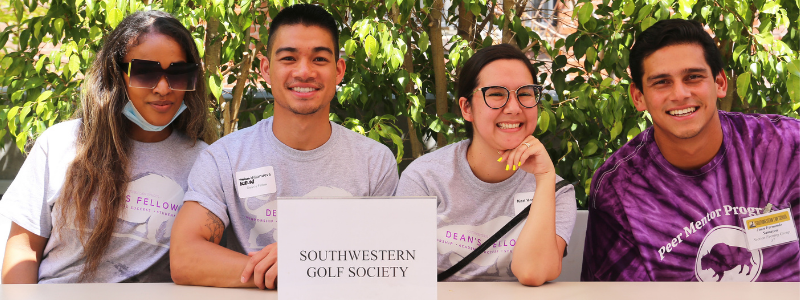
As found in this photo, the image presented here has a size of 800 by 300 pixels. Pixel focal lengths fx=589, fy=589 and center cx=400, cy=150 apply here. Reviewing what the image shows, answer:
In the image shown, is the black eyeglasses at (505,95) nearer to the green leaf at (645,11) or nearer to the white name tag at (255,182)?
the green leaf at (645,11)

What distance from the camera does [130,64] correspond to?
76.4 inches

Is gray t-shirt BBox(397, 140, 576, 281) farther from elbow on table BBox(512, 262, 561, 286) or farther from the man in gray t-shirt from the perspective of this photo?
elbow on table BBox(512, 262, 561, 286)

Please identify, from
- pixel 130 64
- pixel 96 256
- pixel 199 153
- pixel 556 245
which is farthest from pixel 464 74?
pixel 96 256

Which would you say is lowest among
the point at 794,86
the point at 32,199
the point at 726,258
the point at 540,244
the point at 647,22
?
the point at 726,258

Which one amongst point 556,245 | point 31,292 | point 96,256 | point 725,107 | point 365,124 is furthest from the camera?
point 725,107

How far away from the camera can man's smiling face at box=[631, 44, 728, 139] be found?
1951mm

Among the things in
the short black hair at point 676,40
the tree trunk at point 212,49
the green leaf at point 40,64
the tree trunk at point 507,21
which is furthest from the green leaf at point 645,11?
the green leaf at point 40,64

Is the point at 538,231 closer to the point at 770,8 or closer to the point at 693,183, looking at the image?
the point at 693,183

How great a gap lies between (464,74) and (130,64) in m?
1.12

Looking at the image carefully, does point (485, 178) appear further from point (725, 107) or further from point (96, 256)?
point (725, 107)

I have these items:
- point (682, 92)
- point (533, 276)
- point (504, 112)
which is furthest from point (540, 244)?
point (682, 92)

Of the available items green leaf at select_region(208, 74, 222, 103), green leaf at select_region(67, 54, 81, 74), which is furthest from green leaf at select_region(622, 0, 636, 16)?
green leaf at select_region(67, 54, 81, 74)

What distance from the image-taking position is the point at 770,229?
1.96 meters

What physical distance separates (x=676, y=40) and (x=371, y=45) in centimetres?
109
